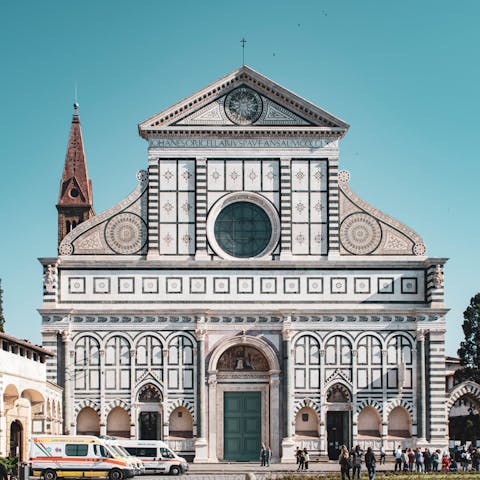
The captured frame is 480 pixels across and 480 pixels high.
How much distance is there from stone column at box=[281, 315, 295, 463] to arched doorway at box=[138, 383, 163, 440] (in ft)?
17.4

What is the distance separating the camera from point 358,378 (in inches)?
1875

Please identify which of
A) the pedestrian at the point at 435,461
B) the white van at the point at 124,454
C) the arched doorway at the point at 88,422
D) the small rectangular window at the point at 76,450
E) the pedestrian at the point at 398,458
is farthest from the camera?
the arched doorway at the point at 88,422

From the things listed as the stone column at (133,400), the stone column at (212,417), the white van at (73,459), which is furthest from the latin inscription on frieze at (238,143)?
the white van at (73,459)

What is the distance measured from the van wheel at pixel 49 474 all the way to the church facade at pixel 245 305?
10.5m

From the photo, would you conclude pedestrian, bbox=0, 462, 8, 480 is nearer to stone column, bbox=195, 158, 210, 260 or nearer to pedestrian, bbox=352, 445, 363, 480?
pedestrian, bbox=352, 445, 363, 480

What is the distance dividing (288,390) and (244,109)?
12.3 m

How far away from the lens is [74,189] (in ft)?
224

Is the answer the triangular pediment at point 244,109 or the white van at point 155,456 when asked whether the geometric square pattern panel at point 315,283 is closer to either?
the triangular pediment at point 244,109

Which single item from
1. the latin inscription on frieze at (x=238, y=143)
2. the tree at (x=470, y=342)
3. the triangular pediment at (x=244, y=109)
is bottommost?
the tree at (x=470, y=342)

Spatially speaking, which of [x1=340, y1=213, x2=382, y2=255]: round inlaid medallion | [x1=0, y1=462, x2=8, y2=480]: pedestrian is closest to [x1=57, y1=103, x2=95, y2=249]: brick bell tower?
[x1=340, y1=213, x2=382, y2=255]: round inlaid medallion

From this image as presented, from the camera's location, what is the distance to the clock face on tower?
49.0m

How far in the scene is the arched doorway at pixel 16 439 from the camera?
1524 inches

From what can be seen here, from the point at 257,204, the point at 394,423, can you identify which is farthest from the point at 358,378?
the point at 257,204

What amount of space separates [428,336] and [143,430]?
41.6 ft
